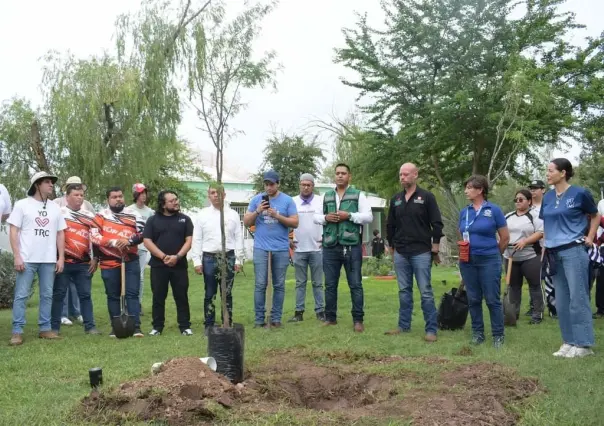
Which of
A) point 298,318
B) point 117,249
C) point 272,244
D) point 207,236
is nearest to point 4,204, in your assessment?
point 117,249

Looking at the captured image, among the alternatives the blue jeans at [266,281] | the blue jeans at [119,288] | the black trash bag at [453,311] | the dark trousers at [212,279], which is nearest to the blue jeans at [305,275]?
the blue jeans at [266,281]

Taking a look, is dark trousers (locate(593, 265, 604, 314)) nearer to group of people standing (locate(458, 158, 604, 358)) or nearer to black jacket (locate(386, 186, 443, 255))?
group of people standing (locate(458, 158, 604, 358))

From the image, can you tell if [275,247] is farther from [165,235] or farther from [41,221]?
[41,221]

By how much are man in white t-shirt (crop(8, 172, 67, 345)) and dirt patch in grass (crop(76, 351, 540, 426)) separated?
373 centimetres

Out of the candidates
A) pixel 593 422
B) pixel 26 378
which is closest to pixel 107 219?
pixel 26 378

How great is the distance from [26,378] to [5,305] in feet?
26.5

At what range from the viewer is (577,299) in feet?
21.9

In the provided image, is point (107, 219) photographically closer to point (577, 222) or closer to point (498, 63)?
point (577, 222)

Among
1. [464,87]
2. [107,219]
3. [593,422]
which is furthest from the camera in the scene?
[464,87]

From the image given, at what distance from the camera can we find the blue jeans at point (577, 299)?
662 cm

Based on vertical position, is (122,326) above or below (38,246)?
below

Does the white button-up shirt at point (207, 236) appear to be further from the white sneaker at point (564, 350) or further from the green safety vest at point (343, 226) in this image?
the white sneaker at point (564, 350)

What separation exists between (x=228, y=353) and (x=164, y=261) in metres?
3.36

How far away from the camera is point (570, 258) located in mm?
6703
